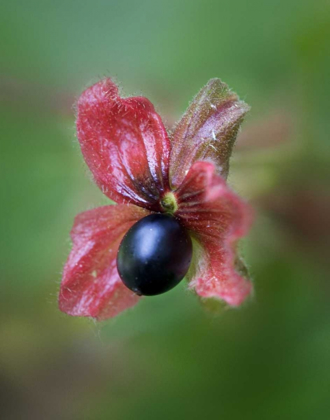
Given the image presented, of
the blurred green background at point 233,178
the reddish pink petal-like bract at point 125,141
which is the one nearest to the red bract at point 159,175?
the reddish pink petal-like bract at point 125,141

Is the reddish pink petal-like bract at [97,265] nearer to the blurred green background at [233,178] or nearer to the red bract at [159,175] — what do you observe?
the red bract at [159,175]

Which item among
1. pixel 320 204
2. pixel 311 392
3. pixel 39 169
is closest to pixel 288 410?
pixel 311 392

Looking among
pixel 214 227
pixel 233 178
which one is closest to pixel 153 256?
pixel 214 227

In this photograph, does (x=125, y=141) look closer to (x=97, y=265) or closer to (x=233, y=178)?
(x=97, y=265)

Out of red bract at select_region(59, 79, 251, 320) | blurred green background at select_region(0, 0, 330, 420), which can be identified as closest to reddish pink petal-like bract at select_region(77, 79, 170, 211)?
red bract at select_region(59, 79, 251, 320)

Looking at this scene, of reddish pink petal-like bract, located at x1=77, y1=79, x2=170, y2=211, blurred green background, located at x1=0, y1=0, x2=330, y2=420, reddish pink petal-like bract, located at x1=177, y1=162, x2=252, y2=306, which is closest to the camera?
reddish pink petal-like bract, located at x1=177, y1=162, x2=252, y2=306

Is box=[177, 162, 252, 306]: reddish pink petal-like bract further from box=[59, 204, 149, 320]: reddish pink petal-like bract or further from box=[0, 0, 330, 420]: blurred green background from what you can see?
box=[0, 0, 330, 420]: blurred green background
